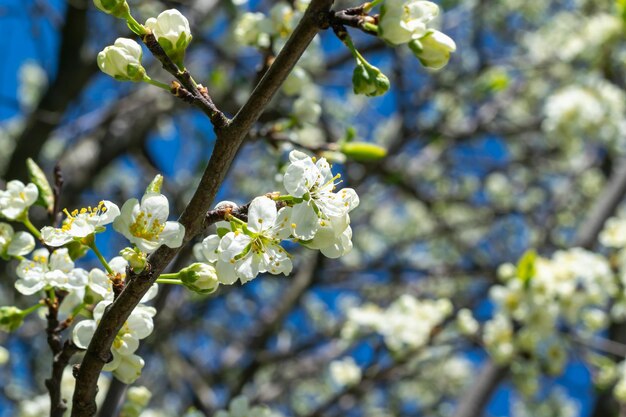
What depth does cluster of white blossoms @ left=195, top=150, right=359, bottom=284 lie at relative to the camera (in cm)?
122

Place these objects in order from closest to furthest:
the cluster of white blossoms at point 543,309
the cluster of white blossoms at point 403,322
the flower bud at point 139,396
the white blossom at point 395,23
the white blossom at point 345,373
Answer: the white blossom at point 395,23, the flower bud at point 139,396, the cluster of white blossoms at point 543,309, the cluster of white blossoms at point 403,322, the white blossom at point 345,373

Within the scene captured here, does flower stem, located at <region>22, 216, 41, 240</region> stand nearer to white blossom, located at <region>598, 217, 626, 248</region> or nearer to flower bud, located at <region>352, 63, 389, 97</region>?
flower bud, located at <region>352, 63, 389, 97</region>

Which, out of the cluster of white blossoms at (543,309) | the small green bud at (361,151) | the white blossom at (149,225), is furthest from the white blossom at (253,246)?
the cluster of white blossoms at (543,309)

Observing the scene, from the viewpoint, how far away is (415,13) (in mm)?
1349

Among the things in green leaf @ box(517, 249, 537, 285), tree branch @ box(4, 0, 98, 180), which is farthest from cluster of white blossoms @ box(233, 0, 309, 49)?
tree branch @ box(4, 0, 98, 180)

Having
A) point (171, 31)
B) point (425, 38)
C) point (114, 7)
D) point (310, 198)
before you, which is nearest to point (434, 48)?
point (425, 38)

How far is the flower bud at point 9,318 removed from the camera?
4.91ft

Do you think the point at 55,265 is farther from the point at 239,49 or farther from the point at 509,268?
the point at 239,49

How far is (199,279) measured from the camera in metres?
1.26

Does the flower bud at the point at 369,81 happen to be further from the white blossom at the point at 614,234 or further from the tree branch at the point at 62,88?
the tree branch at the point at 62,88

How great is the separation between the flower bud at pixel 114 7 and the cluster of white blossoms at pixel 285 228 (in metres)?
0.41

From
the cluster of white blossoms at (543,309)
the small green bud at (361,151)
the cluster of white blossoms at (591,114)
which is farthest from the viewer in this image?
the cluster of white blossoms at (591,114)

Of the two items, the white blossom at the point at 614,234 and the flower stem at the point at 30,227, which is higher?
the flower stem at the point at 30,227

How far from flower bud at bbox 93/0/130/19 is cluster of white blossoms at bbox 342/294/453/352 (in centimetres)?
257
